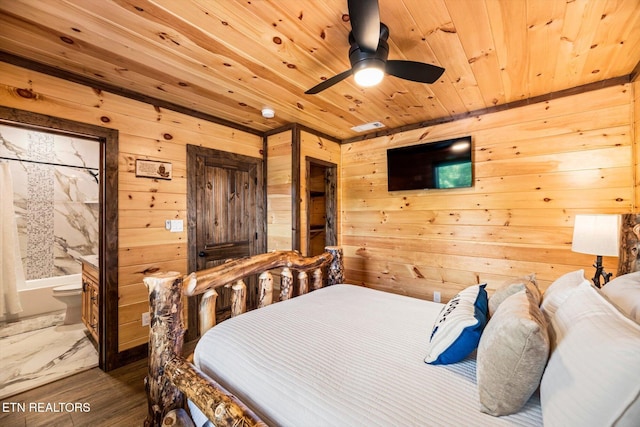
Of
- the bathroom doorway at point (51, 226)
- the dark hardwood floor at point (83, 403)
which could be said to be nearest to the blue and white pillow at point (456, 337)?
the dark hardwood floor at point (83, 403)

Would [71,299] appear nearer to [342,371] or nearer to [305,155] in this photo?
[305,155]

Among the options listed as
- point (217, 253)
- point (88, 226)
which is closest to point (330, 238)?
point (217, 253)

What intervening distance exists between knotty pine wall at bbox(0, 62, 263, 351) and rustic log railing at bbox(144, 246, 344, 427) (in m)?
1.36

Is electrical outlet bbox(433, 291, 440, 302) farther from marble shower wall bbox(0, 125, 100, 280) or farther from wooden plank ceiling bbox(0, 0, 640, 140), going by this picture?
marble shower wall bbox(0, 125, 100, 280)

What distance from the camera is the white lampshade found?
68.9 inches

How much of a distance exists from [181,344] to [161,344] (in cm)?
10

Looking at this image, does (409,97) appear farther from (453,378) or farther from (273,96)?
(453,378)

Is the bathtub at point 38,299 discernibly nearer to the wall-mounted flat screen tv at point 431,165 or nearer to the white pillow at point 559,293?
the wall-mounted flat screen tv at point 431,165

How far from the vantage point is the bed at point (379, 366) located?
0.67 metres

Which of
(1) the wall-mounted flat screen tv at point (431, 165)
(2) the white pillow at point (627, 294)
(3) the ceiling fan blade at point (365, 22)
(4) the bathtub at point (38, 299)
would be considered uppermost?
(3) the ceiling fan blade at point (365, 22)

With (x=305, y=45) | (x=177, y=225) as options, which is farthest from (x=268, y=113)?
(x=177, y=225)

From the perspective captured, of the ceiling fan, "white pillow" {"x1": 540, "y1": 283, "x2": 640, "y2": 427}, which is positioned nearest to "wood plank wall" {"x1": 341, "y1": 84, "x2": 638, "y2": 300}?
the ceiling fan

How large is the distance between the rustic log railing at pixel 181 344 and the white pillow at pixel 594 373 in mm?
854

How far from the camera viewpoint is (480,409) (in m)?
0.83
